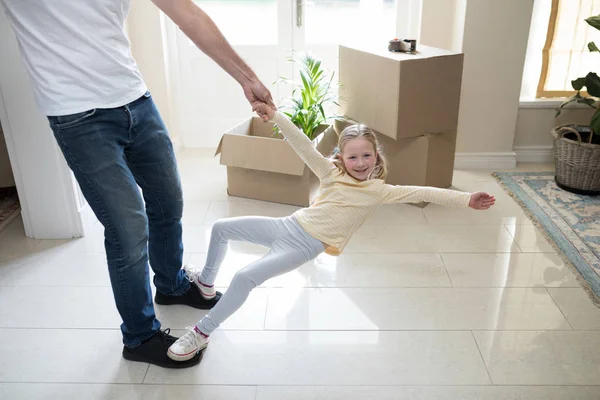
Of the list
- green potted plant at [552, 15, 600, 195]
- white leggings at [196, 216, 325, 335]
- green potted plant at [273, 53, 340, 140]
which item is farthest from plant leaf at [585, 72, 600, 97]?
white leggings at [196, 216, 325, 335]

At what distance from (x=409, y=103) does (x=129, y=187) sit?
4.95 feet

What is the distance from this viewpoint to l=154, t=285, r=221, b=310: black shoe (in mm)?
1932

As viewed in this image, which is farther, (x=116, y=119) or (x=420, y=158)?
(x=420, y=158)

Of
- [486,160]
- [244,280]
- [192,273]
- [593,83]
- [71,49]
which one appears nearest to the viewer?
[71,49]

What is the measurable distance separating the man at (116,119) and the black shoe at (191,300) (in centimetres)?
23

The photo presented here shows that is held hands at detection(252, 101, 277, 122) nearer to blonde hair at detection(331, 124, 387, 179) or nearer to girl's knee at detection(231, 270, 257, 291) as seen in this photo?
blonde hair at detection(331, 124, 387, 179)

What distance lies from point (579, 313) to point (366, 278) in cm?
74

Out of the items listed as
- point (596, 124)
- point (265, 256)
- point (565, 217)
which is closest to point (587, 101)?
point (596, 124)

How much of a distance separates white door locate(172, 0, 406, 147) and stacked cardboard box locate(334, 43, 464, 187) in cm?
54

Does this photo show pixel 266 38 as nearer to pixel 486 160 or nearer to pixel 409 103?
pixel 409 103

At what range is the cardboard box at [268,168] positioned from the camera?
102 inches

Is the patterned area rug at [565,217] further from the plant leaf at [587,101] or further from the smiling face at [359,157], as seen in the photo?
the smiling face at [359,157]

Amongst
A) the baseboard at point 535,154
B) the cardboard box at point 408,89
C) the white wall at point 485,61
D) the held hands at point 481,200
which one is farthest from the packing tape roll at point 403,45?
the held hands at point 481,200

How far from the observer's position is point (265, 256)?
1653mm
